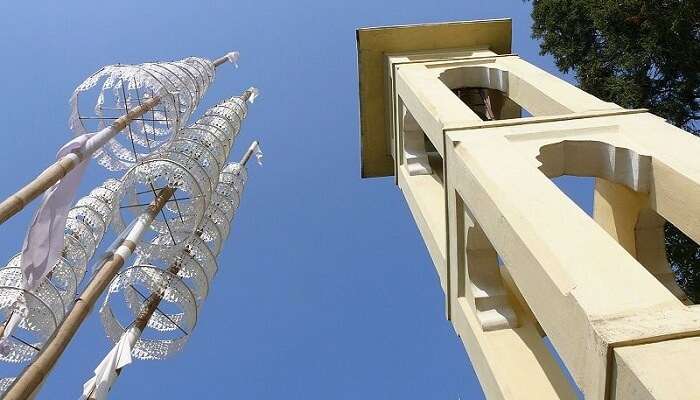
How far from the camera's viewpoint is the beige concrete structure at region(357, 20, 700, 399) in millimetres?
5305

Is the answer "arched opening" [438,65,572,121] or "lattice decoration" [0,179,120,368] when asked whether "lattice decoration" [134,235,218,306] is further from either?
"arched opening" [438,65,572,121]

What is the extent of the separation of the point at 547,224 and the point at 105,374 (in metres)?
5.49

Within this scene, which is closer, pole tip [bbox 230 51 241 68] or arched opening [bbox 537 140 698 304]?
arched opening [bbox 537 140 698 304]

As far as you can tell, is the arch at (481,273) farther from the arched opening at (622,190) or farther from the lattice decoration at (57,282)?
the lattice decoration at (57,282)

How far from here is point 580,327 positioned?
567cm

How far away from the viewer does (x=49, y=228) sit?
28.5 ft

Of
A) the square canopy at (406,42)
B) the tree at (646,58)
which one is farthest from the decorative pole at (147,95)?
the tree at (646,58)

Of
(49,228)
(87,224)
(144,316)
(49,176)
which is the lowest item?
(144,316)

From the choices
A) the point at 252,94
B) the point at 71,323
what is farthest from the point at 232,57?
the point at 71,323

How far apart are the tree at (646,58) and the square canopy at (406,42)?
8.81 ft

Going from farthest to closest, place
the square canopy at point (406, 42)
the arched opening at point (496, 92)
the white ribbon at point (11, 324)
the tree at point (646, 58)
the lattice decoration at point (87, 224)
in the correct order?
the square canopy at point (406, 42)
the tree at point (646, 58)
the arched opening at point (496, 92)
the lattice decoration at point (87, 224)
the white ribbon at point (11, 324)

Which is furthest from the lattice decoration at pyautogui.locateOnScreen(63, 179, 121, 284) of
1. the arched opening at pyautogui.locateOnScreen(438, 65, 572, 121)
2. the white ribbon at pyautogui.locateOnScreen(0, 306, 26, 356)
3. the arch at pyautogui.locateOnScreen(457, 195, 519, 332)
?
the arched opening at pyautogui.locateOnScreen(438, 65, 572, 121)

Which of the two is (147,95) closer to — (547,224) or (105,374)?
(105,374)

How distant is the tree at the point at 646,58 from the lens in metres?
16.3
